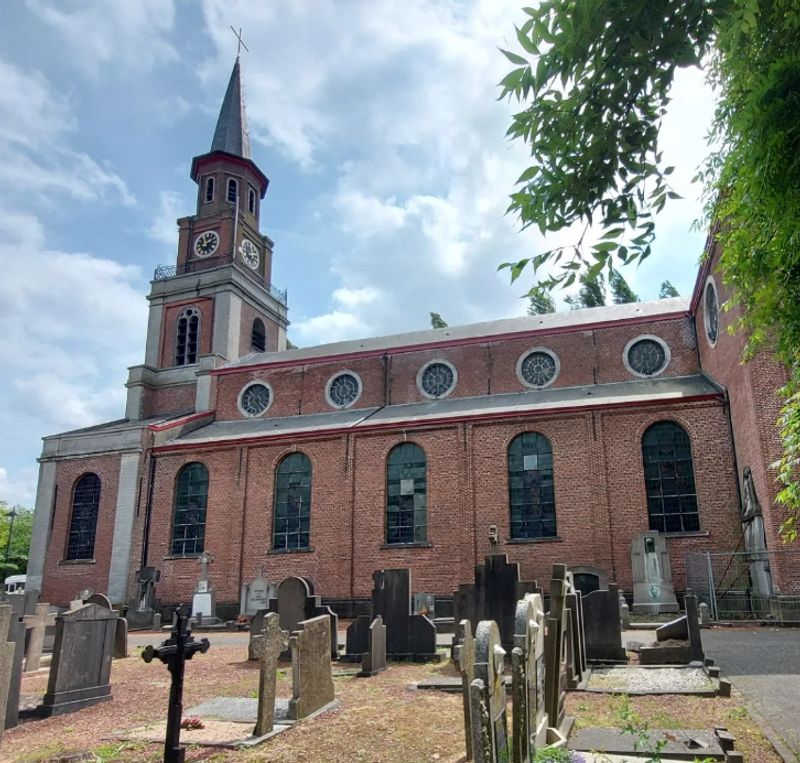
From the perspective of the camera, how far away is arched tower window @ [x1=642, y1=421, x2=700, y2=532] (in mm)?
17328

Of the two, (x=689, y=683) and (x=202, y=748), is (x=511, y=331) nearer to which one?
(x=689, y=683)

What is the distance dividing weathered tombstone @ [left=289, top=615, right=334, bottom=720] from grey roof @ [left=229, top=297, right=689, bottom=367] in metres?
16.1

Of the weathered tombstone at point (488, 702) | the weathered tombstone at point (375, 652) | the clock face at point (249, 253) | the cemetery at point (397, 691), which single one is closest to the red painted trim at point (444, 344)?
the clock face at point (249, 253)

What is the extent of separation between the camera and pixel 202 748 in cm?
589

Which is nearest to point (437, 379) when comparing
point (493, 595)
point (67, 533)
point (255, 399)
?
point (255, 399)

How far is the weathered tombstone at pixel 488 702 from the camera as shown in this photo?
156 inches

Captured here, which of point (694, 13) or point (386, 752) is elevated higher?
point (694, 13)

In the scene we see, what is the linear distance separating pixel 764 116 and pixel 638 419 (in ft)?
52.3

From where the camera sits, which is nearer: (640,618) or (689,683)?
(689,683)

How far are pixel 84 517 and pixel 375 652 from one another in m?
17.2

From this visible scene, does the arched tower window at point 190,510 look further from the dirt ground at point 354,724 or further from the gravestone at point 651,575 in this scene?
the gravestone at point 651,575

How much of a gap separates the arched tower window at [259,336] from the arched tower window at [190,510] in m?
9.06

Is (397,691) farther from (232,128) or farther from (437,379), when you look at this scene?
(232,128)

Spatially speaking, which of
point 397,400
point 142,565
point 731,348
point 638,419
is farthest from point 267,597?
point 731,348
